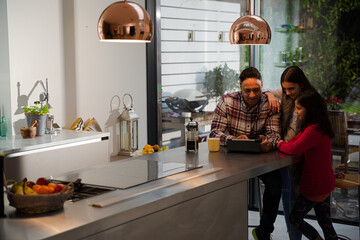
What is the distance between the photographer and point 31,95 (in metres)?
4.29

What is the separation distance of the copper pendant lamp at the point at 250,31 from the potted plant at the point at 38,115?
1713 mm

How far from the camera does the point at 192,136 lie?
137 inches

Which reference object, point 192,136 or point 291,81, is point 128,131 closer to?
Answer: point 192,136

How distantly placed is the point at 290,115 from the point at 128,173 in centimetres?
147

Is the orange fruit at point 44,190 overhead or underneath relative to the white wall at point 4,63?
underneath

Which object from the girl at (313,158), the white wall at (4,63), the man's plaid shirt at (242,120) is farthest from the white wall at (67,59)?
the girl at (313,158)

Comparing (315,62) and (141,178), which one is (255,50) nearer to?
(315,62)

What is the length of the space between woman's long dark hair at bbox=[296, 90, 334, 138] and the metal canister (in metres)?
0.72

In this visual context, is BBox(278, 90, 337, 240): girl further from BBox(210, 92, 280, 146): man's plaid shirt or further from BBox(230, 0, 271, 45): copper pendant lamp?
BBox(230, 0, 271, 45): copper pendant lamp

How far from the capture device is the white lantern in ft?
16.3

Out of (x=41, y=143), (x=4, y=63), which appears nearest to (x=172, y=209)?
(x=41, y=143)

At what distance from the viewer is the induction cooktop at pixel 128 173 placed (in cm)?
259

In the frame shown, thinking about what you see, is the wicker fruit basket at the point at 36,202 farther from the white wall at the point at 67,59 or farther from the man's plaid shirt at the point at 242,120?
the white wall at the point at 67,59

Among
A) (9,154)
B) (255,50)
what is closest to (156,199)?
(9,154)
